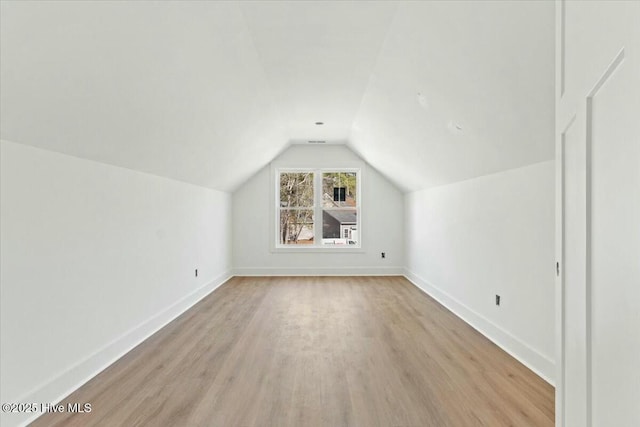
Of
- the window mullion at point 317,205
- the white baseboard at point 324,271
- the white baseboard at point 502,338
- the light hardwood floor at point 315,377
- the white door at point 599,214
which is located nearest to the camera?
the white door at point 599,214

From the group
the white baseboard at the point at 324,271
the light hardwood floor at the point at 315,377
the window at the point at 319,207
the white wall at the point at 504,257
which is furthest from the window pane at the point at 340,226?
the light hardwood floor at the point at 315,377

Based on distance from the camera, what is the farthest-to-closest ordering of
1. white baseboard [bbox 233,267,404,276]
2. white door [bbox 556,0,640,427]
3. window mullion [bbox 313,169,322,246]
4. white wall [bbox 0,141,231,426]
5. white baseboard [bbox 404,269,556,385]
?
window mullion [bbox 313,169,322,246] → white baseboard [bbox 233,267,404,276] → white baseboard [bbox 404,269,556,385] → white wall [bbox 0,141,231,426] → white door [bbox 556,0,640,427]

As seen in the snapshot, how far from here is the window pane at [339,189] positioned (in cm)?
736

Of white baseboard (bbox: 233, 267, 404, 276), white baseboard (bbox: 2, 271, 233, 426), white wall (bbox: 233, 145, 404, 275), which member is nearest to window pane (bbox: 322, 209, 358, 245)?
white wall (bbox: 233, 145, 404, 275)

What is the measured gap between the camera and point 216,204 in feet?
19.9

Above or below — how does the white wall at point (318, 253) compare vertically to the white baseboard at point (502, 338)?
above

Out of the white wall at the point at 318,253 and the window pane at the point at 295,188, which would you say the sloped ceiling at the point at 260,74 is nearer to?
the white wall at the point at 318,253

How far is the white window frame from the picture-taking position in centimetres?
712

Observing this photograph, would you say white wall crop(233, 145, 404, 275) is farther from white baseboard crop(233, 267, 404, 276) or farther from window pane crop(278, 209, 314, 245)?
window pane crop(278, 209, 314, 245)

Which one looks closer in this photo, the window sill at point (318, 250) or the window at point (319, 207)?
the window sill at point (318, 250)

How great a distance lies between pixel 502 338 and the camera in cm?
332

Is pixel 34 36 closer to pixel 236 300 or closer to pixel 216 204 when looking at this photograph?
pixel 236 300

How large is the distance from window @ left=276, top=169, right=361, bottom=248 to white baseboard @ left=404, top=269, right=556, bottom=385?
244 cm

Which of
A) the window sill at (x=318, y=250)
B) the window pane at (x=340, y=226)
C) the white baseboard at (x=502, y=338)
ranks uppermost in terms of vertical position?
the window pane at (x=340, y=226)
